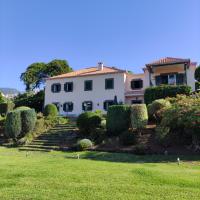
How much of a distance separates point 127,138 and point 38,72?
151 feet

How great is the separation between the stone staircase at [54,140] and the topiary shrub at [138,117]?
471 centimetres

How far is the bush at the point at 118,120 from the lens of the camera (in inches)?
845

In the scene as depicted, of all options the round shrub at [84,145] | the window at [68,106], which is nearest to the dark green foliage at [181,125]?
the round shrub at [84,145]

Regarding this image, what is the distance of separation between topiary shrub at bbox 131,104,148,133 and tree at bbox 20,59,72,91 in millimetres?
40227

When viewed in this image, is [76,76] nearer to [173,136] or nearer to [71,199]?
[173,136]

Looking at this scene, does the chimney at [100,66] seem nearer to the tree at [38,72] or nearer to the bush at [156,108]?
the bush at [156,108]

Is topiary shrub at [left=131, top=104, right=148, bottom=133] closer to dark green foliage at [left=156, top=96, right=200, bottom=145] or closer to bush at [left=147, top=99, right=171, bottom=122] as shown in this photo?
bush at [left=147, top=99, right=171, bottom=122]

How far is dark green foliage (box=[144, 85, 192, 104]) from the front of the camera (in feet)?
93.0

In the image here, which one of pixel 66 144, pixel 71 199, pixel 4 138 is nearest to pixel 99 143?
pixel 66 144

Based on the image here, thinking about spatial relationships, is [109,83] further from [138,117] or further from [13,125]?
[138,117]

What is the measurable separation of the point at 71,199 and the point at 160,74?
29.1 metres

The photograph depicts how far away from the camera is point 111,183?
27.1ft

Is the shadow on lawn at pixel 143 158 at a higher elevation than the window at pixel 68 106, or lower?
lower

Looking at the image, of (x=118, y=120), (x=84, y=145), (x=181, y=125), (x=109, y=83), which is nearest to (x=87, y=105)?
(x=109, y=83)
